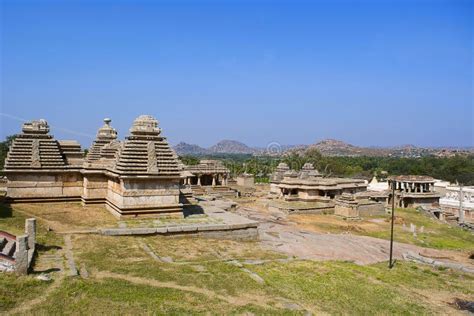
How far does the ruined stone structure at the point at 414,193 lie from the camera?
4903cm

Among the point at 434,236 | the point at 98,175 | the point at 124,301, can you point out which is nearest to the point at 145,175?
the point at 98,175

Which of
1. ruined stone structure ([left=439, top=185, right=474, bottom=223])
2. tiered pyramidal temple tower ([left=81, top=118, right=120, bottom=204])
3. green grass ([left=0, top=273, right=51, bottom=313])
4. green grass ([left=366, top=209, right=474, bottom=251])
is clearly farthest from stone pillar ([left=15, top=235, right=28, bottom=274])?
ruined stone structure ([left=439, top=185, right=474, bottom=223])

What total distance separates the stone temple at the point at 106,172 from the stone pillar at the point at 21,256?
8.62 m

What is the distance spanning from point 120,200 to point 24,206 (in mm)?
5900

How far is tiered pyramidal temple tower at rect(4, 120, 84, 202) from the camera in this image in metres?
22.9

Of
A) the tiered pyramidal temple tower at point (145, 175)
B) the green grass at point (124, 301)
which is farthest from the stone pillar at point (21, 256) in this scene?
the tiered pyramidal temple tower at point (145, 175)

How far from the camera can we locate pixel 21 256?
11.3 meters

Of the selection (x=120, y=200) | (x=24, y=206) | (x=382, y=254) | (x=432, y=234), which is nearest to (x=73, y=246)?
(x=120, y=200)

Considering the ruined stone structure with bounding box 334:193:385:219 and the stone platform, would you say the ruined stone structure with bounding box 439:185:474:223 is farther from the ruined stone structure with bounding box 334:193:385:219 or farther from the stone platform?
the stone platform

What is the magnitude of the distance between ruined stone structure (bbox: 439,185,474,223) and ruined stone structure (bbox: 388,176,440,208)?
1.30 m

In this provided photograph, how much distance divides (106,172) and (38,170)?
3896 mm

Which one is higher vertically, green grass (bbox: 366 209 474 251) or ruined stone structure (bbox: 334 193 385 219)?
ruined stone structure (bbox: 334 193 385 219)

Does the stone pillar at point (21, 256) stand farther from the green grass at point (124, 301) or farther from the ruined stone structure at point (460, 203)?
the ruined stone structure at point (460, 203)

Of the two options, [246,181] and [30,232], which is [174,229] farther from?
[246,181]
